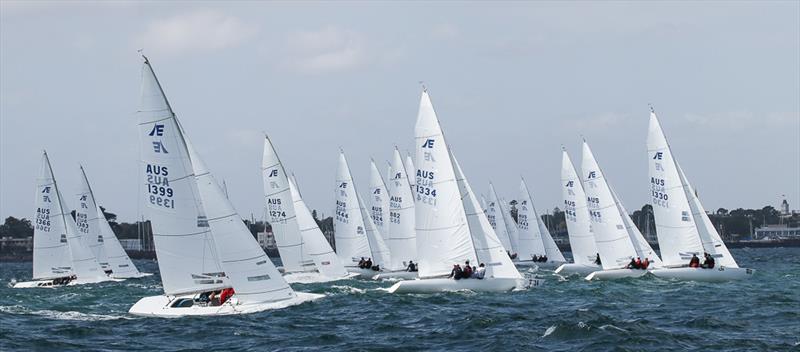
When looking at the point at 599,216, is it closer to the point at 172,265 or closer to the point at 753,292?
the point at 753,292

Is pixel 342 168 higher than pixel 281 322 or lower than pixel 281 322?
higher

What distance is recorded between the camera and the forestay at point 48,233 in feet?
207

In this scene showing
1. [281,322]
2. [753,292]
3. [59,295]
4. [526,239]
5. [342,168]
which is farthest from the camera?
[526,239]

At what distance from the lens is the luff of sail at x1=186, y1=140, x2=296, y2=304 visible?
32188mm

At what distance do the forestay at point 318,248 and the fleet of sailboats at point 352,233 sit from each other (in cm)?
5

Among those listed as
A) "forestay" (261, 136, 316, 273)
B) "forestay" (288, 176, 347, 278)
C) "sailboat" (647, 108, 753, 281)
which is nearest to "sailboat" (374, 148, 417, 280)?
"forestay" (288, 176, 347, 278)

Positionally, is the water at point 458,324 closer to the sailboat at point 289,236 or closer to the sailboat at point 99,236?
the sailboat at point 289,236

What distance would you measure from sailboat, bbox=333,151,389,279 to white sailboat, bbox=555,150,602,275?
1062 centimetres

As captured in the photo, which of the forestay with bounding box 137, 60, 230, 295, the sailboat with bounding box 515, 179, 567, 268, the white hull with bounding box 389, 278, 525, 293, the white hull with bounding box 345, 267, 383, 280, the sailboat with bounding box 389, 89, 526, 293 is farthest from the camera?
the sailboat with bounding box 515, 179, 567, 268

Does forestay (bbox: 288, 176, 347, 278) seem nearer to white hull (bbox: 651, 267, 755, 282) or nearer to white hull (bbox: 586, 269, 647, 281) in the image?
white hull (bbox: 586, 269, 647, 281)

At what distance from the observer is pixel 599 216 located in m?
56.1

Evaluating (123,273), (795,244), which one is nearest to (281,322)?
(123,273)

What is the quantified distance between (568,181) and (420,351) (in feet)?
142

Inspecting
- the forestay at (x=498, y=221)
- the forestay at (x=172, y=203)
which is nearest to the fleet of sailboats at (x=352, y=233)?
the forestay at (x=172, y=203)
